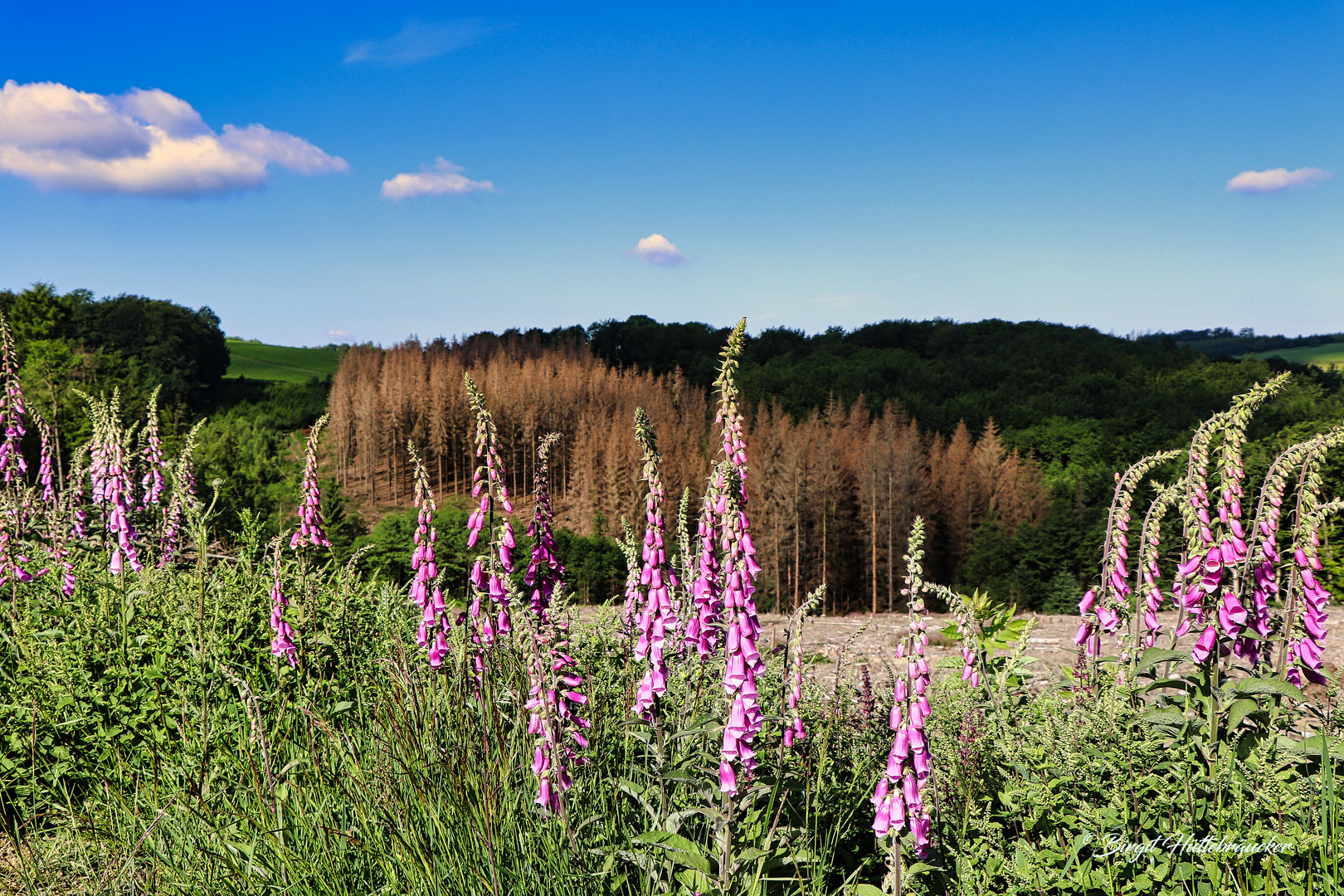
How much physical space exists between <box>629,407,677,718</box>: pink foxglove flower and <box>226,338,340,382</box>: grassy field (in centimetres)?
9340

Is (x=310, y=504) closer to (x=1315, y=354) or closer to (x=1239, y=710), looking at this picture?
(x=1239, y=710)

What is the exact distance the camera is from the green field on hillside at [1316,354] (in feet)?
270

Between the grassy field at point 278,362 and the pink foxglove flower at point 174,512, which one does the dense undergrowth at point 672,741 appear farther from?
the grassy field at point 278,362

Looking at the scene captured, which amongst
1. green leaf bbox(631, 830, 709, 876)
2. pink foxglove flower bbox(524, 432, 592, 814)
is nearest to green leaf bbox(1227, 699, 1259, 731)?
green leaf bbox(631, 830, 709, 876)

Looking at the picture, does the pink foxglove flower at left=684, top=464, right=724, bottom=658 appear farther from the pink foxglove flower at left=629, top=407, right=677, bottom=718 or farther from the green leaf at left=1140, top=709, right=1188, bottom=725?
the green leaf at left=1140, top=709, right=1188, bottom=725

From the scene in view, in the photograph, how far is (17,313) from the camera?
1515 inches

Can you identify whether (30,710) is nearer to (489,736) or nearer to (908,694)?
(489,736)

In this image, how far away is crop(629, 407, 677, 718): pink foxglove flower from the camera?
2.73m

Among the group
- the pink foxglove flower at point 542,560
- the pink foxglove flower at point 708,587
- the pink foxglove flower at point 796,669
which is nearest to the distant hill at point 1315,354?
the pink foxglove flower at point 796,669

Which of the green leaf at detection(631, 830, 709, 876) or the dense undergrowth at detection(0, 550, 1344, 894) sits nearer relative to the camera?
the green leaf at detection(631, 830, 709, 876)

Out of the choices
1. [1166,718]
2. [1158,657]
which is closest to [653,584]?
[1158,657]

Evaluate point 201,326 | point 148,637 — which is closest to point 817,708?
point 148,637

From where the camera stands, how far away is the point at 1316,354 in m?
90.6

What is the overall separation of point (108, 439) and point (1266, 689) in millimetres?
8008
